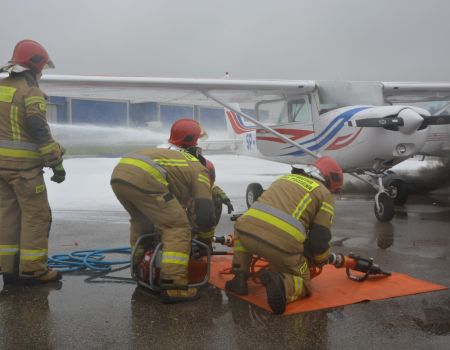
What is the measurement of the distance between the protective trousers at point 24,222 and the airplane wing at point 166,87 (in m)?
5.56

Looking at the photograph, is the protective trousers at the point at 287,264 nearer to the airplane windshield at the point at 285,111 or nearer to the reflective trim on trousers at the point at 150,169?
the reflective trim on trousers at the point at 150,169

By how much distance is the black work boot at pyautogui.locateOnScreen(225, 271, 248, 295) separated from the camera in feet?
12.9

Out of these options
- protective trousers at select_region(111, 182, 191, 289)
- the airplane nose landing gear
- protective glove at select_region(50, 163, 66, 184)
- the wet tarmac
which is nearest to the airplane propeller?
the airplane nose landing gear

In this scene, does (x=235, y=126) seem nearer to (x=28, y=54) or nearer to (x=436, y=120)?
(x=436, y=120)

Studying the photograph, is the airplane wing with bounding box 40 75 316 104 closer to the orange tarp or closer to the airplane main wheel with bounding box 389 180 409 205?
the airplane main wheel with bounding box 389 180 409 205

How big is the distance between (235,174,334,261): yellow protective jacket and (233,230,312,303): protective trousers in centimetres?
4

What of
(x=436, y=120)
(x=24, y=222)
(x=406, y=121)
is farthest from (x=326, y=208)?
(x=436, y=120)

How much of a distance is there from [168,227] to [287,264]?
3.20 feet

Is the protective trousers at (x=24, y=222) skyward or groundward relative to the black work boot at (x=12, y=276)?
skyward

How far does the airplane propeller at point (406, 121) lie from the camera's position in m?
7.72

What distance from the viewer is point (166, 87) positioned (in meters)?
9.91

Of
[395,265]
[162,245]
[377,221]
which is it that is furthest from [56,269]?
[377,221]

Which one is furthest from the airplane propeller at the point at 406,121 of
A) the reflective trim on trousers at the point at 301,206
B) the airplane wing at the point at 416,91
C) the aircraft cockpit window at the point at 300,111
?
the reflective trim on trousers at the point at 301,206

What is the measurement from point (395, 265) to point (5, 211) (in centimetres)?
379
